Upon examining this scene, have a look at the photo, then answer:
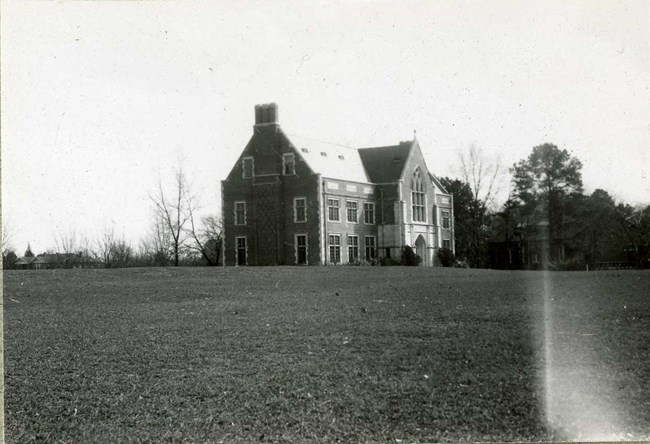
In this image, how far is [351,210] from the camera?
48.1 metres

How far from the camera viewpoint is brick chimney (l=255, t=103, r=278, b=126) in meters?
45.9

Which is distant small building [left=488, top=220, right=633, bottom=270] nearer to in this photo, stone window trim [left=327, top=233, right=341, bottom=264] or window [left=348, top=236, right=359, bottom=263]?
window [left=348, top=236, right=359, bottom=263]

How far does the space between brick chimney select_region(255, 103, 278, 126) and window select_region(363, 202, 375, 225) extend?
9.72 m

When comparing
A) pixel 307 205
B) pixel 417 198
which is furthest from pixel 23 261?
pixel 417 198

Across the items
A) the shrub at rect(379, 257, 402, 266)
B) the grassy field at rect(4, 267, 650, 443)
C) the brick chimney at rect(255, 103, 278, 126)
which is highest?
the brick chimney at rect(255, 103, 278, 126)

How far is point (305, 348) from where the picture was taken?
1130cm

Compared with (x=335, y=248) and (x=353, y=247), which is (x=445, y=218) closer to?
(x=353, y=247)

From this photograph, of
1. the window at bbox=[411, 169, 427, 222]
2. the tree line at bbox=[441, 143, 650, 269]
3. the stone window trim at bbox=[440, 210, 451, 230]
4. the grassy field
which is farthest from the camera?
the stone window trim at bbox=[440, 210, 451, 230]

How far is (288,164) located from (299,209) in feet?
10.8

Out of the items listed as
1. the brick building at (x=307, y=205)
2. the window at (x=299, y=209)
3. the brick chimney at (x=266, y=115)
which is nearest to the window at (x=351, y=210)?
the brick building at (x=307, y=205)

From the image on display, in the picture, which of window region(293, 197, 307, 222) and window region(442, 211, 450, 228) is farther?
window region(442, 211, 450, 228)

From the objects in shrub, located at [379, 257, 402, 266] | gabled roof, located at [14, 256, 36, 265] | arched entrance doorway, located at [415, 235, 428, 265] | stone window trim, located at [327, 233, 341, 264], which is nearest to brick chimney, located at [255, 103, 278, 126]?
stone window trim, located at [327, 233, 341, 264]

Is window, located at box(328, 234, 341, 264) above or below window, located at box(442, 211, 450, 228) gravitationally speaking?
below

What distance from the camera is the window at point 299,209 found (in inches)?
1778
